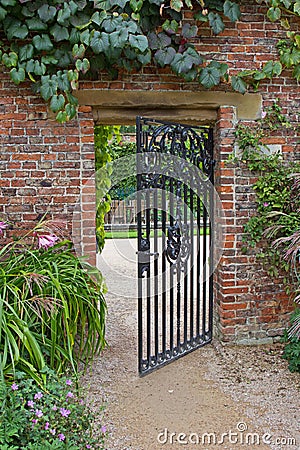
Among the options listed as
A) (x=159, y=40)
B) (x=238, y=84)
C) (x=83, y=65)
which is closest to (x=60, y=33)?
(x=83, y=65)

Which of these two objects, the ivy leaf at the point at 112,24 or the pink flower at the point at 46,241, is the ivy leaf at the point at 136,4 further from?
the pink flower at the point at 46,241

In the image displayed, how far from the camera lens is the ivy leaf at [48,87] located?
3.28 m

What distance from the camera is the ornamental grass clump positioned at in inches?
98.3

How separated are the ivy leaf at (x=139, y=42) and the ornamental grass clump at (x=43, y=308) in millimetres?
1373

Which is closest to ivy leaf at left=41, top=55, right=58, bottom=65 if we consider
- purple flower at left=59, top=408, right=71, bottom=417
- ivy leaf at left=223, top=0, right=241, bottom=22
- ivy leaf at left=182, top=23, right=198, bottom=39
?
ivy leaf at left=182, top=23, right=198, bottom=39

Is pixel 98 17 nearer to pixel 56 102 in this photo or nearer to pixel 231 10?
pixel 56 102

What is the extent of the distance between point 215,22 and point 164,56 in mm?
482

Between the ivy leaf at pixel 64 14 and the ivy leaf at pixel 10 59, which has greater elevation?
the ivy leaf at pixel 64 14

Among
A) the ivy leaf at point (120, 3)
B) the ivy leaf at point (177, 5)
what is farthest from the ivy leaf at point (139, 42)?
the ivy leaf at point (177, 5)

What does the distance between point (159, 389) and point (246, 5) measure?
9.80 ft

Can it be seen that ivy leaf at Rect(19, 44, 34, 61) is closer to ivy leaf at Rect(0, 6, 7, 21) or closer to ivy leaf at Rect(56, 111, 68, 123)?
ivy leaf at Rect(0, 6, 7, 21)

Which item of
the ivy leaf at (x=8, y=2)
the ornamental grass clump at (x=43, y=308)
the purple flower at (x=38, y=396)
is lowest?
the purple flower at (x=38, y=396)

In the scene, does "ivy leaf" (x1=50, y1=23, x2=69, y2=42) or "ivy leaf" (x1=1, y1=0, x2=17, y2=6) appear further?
"ivy leaf" (x1=50, y1=23, x2=69, y2=42)

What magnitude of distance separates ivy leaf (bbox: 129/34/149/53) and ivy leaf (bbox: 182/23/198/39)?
0.41m
